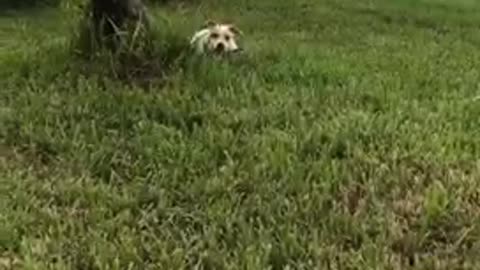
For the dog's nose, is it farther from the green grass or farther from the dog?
the green grass

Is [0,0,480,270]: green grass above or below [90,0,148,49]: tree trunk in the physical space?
below

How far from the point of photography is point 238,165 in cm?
567

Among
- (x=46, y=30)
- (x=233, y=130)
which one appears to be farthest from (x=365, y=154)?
(x=46, y=30)

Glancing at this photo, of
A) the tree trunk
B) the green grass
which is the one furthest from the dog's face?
the tree trunk

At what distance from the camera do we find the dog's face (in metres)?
8.92

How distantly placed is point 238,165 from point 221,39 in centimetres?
371

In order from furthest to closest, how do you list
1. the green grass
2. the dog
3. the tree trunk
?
the dog, the tree trunk, the green grass

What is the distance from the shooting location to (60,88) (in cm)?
753

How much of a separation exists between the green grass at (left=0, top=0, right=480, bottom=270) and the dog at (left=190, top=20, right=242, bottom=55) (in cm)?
18

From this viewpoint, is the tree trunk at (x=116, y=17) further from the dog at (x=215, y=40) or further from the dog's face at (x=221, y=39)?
the dog's face at (x=221, y=39)

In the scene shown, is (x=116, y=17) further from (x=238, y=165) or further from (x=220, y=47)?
(x=238, y=165)

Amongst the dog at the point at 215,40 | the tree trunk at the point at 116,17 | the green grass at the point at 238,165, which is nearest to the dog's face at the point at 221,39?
the dog at the point at 215,40

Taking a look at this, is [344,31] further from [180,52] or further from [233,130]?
[233,130]

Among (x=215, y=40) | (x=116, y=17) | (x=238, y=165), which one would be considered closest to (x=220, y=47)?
(x=215, y=40)
